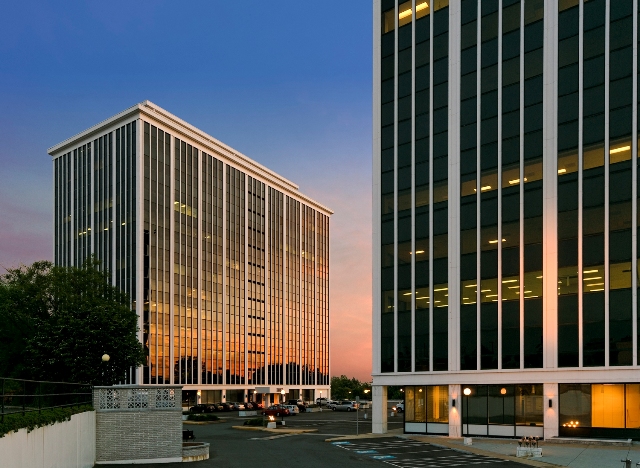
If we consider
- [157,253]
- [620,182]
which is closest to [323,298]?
[157,253]

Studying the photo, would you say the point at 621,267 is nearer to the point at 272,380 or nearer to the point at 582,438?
the point at 582,438

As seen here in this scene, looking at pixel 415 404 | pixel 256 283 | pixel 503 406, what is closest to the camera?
pixel 503 406

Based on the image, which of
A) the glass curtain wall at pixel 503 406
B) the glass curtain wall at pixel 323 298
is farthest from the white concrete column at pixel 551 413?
the glass curtain wall at pixel 323 298

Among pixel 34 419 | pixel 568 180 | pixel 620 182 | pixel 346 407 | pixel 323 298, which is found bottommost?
pixel 346 407

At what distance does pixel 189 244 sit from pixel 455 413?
67291 mm

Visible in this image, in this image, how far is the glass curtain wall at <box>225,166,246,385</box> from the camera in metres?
114

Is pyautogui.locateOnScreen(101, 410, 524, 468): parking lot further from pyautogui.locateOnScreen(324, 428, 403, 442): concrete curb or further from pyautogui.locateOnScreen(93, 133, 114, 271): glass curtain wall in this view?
pyautogui.locateOnScreen(93, 133, 114, 271): glass curtain wall

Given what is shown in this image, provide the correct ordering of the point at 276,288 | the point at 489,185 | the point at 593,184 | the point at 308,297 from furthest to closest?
1. the point at 308,297
2. the point at 276,288
3. the point at 489,185
4. the point at 593,184

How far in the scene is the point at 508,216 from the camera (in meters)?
47.0

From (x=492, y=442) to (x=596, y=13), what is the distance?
96.2 feet

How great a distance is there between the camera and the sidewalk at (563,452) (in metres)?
31.0

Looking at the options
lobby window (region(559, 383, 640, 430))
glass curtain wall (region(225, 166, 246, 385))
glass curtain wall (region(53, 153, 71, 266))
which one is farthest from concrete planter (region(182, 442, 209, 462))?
glass curtain wall (region(53, 153, 71, 266))

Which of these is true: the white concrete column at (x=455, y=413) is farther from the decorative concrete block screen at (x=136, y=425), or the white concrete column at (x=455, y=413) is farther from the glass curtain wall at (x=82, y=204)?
the glass curtain wall at (x=82, y=204)

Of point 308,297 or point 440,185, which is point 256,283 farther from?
point 440,185
